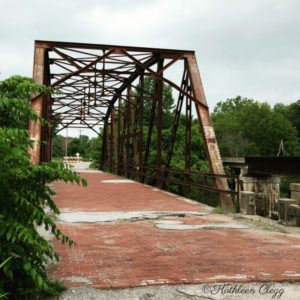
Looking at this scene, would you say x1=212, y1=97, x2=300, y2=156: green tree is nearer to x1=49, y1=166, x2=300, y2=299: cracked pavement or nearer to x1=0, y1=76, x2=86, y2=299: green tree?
x1=49, y1=166, x2=300, y2=299: cracked pavement

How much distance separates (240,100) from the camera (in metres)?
121

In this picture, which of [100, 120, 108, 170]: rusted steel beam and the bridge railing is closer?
the bridge railing

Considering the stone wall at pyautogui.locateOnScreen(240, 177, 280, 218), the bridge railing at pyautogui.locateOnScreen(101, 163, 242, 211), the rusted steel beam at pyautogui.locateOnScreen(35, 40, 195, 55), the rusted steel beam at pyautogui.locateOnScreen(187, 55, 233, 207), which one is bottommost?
the stone wall at pyautogui.locateOnScreen(240, 177, 280, 218)

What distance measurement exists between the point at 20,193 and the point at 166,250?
10.00ft

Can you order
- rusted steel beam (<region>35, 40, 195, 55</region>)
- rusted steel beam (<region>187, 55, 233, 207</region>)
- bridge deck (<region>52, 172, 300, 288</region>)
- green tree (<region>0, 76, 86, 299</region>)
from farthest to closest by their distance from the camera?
rusted steel beam (<region>35, 40, 195, 55</region>) → rusted steel beam (<region>187, 55, 233, 207</region>) → bridge deck (<region>52, 172, 300, 288</region>) → green tree (<region>0, 76, 86, 299</region>)

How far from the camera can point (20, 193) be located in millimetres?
4004

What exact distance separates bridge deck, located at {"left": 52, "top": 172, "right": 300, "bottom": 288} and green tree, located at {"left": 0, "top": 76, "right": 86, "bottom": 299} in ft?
2.94

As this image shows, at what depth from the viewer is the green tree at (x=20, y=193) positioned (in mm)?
3721

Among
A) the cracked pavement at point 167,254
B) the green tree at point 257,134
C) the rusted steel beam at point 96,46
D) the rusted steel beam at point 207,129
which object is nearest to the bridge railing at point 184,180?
the rusted steel beam at point 207,129

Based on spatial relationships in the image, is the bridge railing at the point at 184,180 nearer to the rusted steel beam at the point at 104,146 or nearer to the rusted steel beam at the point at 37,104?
the rusted steel beam at the point at 37,104

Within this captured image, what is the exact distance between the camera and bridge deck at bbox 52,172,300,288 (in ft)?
16.9

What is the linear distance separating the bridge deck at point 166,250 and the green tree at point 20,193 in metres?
0.90

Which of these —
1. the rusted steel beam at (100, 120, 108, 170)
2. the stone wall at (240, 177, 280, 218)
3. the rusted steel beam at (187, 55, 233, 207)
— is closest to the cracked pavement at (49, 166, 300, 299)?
the rusted steel beam at (187, 55, 233, 207)

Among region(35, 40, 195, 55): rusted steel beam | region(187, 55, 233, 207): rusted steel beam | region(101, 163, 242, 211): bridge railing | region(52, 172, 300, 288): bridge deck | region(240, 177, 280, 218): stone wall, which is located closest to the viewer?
region(52, 172, 300, 288): bridge deck
